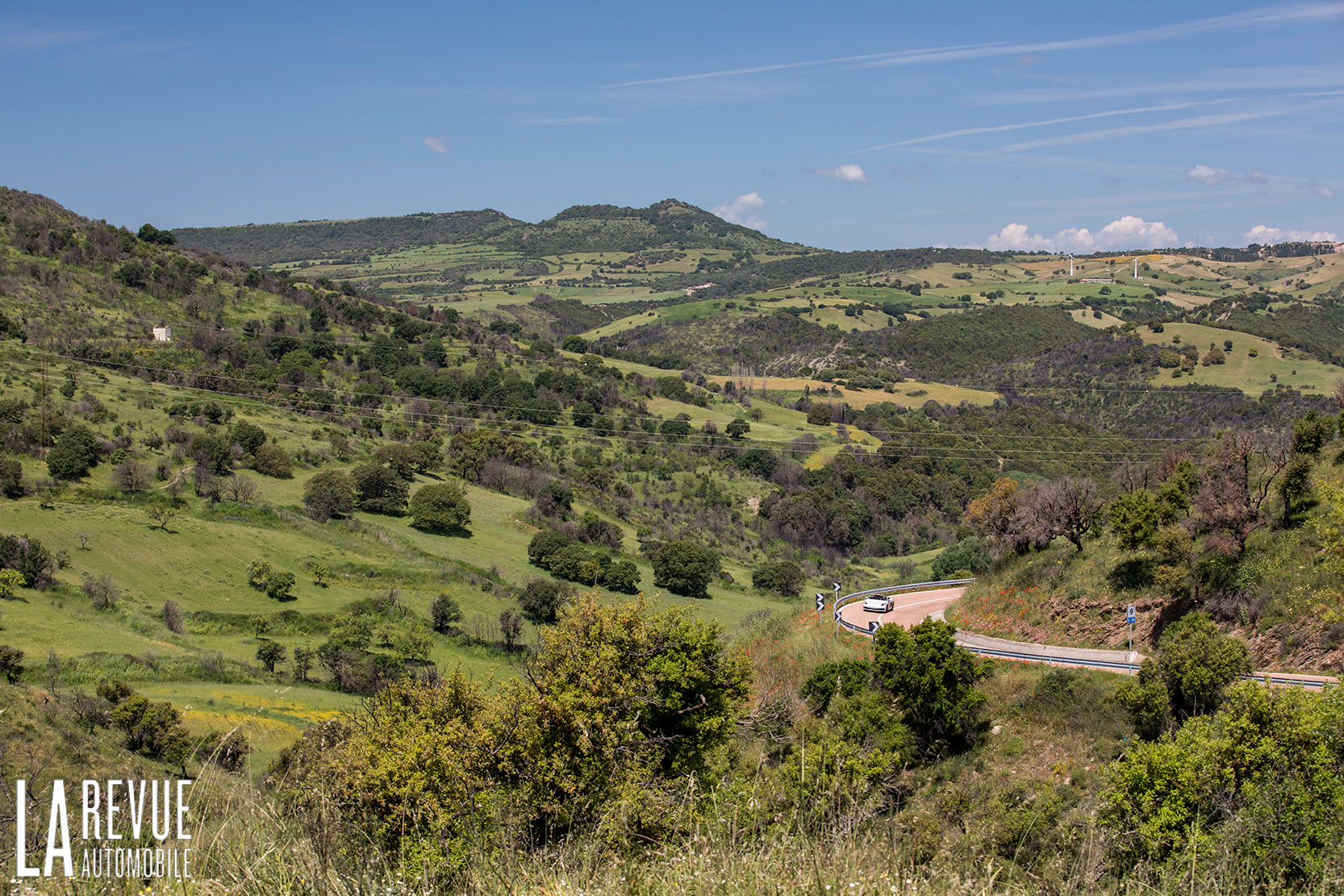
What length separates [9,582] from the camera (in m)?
29.3

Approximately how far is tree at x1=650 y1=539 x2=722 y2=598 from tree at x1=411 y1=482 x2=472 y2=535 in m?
11.3

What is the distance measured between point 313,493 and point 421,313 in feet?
198

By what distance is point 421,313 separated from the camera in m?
102

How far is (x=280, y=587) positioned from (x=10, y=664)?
11.8 meters

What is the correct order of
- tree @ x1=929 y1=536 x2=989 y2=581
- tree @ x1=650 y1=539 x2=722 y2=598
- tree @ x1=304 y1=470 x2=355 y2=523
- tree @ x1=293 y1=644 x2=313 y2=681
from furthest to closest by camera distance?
tree @ x1=650 y1=539 x2=722 y2=598
tree @ x1=304 y1=470 x2=355 y2=523
tree @ x1=929 y1=536 x2=989 y2=581
tree @ x1=293 y1=644 x2=313 y2=681

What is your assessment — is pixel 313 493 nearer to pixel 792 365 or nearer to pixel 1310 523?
pixel 1310 523

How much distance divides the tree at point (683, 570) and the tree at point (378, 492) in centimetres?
1514

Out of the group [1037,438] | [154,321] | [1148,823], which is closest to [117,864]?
[1148,823]

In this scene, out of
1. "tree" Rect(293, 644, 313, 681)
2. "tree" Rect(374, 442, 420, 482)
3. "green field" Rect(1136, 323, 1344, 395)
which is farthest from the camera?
"green field" Rect(1136, 323, 1344, 395)

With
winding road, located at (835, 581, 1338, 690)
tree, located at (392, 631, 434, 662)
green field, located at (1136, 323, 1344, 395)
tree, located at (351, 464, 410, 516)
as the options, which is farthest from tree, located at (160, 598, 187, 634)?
green field, located at (1136, 323, 1344, 395)

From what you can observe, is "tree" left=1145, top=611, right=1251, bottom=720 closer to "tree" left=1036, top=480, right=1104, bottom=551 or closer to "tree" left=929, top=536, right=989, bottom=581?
"tree" left=1036, top=480, right=1104, bottom=551

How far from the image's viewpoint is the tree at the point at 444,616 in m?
35.6

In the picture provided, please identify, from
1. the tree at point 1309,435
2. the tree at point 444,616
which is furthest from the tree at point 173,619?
the tree at point 1309,435

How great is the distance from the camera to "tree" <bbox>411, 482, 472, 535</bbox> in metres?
47.5
